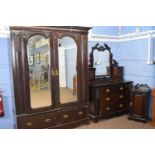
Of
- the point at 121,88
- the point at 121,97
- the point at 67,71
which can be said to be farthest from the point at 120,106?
the point at 67,71

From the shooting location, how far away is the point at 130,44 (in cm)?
326

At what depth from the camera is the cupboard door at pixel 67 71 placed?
7.71ft

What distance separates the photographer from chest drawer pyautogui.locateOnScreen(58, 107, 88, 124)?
2.45 meters

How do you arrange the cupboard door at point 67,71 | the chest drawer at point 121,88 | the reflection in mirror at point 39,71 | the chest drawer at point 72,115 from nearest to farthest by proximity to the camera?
the reflection in mirror at point 39,71 → the cupboard door at point 67,71 → the chest drawer at point 72,115 → the chest drawer at point 121,88

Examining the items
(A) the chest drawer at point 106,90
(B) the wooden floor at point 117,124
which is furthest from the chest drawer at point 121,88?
(B) the wooden floor at point 117,124

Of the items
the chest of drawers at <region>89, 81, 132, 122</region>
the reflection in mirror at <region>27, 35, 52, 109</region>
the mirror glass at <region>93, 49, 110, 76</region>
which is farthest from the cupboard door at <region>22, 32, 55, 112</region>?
the mirror glass at <region>93, 49, 110, 76</region>

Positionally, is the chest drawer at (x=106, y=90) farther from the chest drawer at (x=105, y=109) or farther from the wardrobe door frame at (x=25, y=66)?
the wardrobe door frame at (x=25, y=66)

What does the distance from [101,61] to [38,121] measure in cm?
181

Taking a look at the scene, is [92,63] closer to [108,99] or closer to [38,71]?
[108,99]

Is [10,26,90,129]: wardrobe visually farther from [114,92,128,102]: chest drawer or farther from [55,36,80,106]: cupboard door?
[114,92,128,102]: chest drawer

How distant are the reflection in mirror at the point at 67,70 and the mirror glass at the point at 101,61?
0.88 metres
